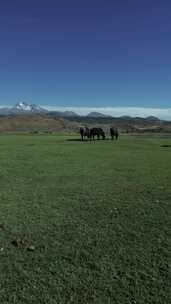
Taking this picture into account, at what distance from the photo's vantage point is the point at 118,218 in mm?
7426

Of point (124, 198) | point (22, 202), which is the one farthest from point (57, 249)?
point (124, 198)

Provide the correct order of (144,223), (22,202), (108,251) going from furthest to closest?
(22,202)
(144,223)
(108,251)

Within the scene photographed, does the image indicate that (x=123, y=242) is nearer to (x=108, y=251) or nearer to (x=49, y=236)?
(x=108, y=251)

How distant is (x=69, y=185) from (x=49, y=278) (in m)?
6.63

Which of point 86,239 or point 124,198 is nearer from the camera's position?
point 86,239

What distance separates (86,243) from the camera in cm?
595

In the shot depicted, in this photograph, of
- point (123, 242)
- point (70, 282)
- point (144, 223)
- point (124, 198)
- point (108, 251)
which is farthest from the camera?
point (124, 198)

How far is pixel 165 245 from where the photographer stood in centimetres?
585

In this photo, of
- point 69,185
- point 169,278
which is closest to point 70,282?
point 169,278

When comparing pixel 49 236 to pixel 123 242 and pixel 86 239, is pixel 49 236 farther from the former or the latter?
pixel 123 242

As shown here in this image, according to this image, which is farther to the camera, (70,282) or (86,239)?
(86,239)

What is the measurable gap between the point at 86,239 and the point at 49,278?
1589 mm

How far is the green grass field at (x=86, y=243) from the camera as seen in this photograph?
14.4 feet

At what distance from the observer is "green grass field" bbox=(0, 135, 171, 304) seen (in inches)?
173
